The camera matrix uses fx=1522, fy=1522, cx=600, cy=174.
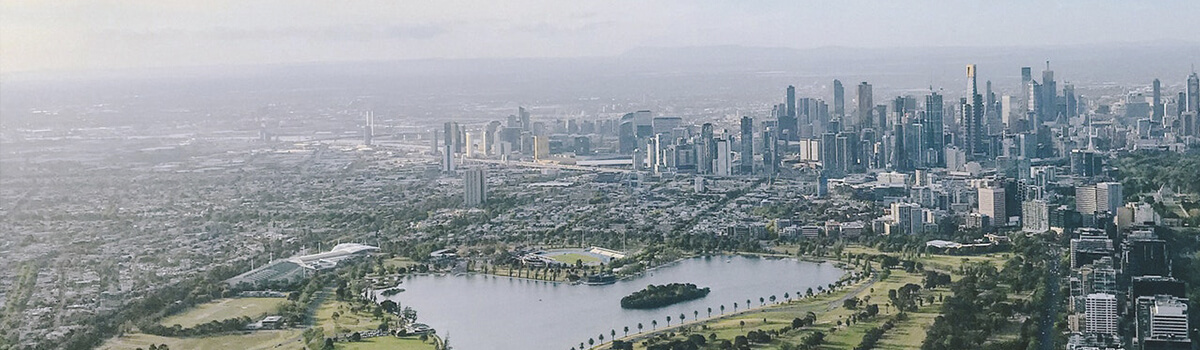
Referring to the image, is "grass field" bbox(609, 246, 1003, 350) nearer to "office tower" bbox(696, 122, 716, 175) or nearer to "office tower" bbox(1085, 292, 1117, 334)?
"office tower" bbox(1085, 292, 1117, 334)

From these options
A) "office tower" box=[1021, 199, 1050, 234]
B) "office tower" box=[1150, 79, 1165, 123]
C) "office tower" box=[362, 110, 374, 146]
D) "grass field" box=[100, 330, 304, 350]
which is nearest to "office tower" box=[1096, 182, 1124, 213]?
"office tower" box=[1021, 199, 1050, 234]

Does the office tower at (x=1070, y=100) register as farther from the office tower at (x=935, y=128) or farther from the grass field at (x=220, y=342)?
the grass field at (x=220, y=342)

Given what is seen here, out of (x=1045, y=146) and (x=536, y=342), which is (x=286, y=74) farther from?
(x=536, y=342)

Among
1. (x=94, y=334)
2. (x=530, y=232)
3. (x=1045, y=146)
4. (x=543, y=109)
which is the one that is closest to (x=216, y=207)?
(x=530, y=232)

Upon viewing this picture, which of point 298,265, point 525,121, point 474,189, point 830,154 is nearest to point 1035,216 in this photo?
point 474,189

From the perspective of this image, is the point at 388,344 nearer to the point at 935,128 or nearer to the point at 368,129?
the point at 935,128

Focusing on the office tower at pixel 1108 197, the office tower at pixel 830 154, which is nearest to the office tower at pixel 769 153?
the office tower at pixel 830 154

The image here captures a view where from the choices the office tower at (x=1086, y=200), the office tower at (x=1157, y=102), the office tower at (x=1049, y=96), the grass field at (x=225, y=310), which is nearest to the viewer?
the grass field at (x=225, y=310)
